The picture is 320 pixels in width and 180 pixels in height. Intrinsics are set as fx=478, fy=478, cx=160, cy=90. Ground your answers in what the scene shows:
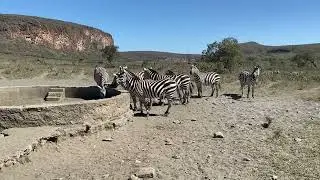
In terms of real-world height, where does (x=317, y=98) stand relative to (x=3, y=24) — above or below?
below

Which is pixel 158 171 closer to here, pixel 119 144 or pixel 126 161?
pixel 126 161

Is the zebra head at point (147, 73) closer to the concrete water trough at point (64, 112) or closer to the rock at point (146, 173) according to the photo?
the concrete water trough at point (64, 112)

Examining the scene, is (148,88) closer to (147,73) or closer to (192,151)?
(147,73)

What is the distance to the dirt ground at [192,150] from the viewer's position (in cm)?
947

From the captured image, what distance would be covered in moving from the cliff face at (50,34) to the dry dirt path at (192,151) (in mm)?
84540

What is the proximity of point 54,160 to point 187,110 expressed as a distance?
7.35m

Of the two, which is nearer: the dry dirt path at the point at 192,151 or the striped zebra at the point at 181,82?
the dry dirt path at the point at 192,151

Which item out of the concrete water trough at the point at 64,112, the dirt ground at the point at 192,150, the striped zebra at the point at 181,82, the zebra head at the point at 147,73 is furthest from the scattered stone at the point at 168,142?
the zebra head at the point at 147,73

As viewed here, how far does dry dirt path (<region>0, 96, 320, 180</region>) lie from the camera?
373 inches

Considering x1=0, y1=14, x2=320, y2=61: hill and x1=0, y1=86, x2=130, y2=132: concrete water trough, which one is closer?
x1=0, y1=86, x2=130, y2=132: concrete water trough

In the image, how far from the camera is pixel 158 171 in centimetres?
948

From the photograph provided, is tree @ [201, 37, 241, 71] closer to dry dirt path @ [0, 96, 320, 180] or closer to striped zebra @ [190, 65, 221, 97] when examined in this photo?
striped zebra @ [190, 65, 221, 97]

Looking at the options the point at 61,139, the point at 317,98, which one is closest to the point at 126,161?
the point at 61,139

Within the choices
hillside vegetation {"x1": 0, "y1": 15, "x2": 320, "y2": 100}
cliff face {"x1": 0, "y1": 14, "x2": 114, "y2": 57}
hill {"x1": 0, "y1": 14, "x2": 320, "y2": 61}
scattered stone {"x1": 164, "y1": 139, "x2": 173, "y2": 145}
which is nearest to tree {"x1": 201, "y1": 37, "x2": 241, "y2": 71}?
hillside vegetation {"x1": 0, "y1": 15, "x2": 320, "y2": 100}
